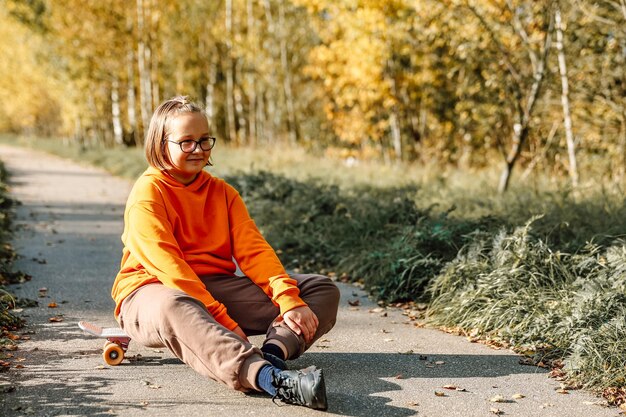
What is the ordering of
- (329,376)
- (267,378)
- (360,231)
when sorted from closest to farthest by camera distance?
(267,378) < (329,376) < (360,231)

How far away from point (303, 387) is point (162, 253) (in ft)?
3.62

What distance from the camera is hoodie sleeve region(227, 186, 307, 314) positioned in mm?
4121

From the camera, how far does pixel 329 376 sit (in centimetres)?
418

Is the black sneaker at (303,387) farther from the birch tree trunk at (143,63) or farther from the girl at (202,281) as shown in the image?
the birch tree trunk at (143,63)

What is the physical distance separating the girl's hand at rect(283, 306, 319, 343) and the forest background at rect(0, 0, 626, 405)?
4.81 ft

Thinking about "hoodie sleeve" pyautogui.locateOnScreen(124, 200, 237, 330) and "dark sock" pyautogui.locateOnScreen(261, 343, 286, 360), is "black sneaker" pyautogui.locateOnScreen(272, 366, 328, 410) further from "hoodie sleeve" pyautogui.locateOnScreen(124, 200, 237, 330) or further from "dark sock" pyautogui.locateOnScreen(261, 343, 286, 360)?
"hoodie sleeve" pyautogui.locateOnScreen(124, 200, 237, 330)

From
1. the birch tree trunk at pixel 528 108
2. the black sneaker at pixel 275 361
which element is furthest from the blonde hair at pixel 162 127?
the birch tree trunk at pixel 528 108

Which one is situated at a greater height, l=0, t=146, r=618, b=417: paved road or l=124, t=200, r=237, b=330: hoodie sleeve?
l=124, t=200, r=237, b=330: hoodie sleeve

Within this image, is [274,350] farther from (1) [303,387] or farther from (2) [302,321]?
(1) [303,387]

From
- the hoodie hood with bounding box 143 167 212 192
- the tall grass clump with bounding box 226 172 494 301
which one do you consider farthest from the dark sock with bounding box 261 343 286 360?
the tall grass clump with bounding box 226 172 494 301

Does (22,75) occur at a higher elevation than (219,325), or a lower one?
higher

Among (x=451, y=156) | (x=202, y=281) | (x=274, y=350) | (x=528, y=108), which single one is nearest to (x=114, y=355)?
(x=202, y=281)

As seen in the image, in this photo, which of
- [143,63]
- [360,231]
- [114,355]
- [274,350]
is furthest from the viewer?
[143,63]

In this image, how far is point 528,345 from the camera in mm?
4695
